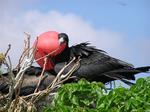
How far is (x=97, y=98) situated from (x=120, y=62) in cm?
495

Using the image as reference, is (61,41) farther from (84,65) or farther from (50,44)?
(84,65)

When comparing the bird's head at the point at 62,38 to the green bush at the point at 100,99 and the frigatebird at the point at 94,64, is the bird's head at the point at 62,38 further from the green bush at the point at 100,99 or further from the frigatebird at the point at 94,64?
the green bush at the point at 100,99

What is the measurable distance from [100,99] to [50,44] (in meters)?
4.56

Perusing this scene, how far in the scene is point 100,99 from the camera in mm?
4371

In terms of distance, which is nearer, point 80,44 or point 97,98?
point 97,98

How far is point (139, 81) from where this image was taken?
15.2 feet

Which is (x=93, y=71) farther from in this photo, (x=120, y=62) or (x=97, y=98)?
(x=97, y=98)

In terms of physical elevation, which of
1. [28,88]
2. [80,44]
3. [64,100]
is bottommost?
[28,88]

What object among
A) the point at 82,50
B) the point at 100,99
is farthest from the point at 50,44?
the point at 100,99

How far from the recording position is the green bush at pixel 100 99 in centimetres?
416

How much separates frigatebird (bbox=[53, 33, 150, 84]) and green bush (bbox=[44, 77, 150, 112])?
4328mm

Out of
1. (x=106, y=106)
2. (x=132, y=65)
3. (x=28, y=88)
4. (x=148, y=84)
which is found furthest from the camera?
(x=132, y=65)

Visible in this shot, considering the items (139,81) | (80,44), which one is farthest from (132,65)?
(139,81)

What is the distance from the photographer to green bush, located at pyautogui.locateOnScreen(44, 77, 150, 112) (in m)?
4.16
